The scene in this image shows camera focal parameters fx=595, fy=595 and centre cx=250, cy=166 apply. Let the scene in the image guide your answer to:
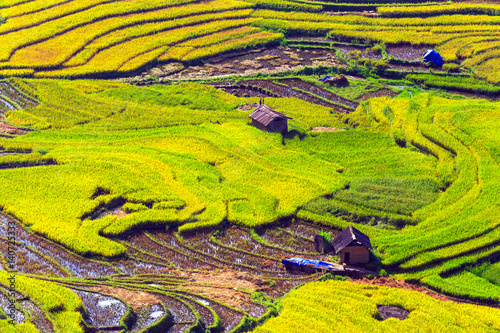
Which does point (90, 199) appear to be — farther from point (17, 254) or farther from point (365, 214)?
point (365, 214)

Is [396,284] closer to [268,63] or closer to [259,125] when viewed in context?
[259,125]

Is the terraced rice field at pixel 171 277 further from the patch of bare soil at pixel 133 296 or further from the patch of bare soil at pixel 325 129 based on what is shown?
the patch of bare soil at pixel 325 129

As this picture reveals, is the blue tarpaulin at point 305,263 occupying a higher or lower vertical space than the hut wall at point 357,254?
lower

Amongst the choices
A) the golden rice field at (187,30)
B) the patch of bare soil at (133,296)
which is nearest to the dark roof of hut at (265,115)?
the golden rice field at (187,30)

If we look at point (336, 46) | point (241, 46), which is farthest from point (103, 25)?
point (336, 46)

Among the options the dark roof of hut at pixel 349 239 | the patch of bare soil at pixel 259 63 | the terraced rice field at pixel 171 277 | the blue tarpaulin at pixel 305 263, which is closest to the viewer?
the terraced rice field at pixel 171 277

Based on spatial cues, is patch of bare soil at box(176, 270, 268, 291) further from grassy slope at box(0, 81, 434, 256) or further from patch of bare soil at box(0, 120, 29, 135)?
patch of bare soil at box(0, 120, 29, 135)

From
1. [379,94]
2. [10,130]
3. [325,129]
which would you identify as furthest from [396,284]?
[10,130]
